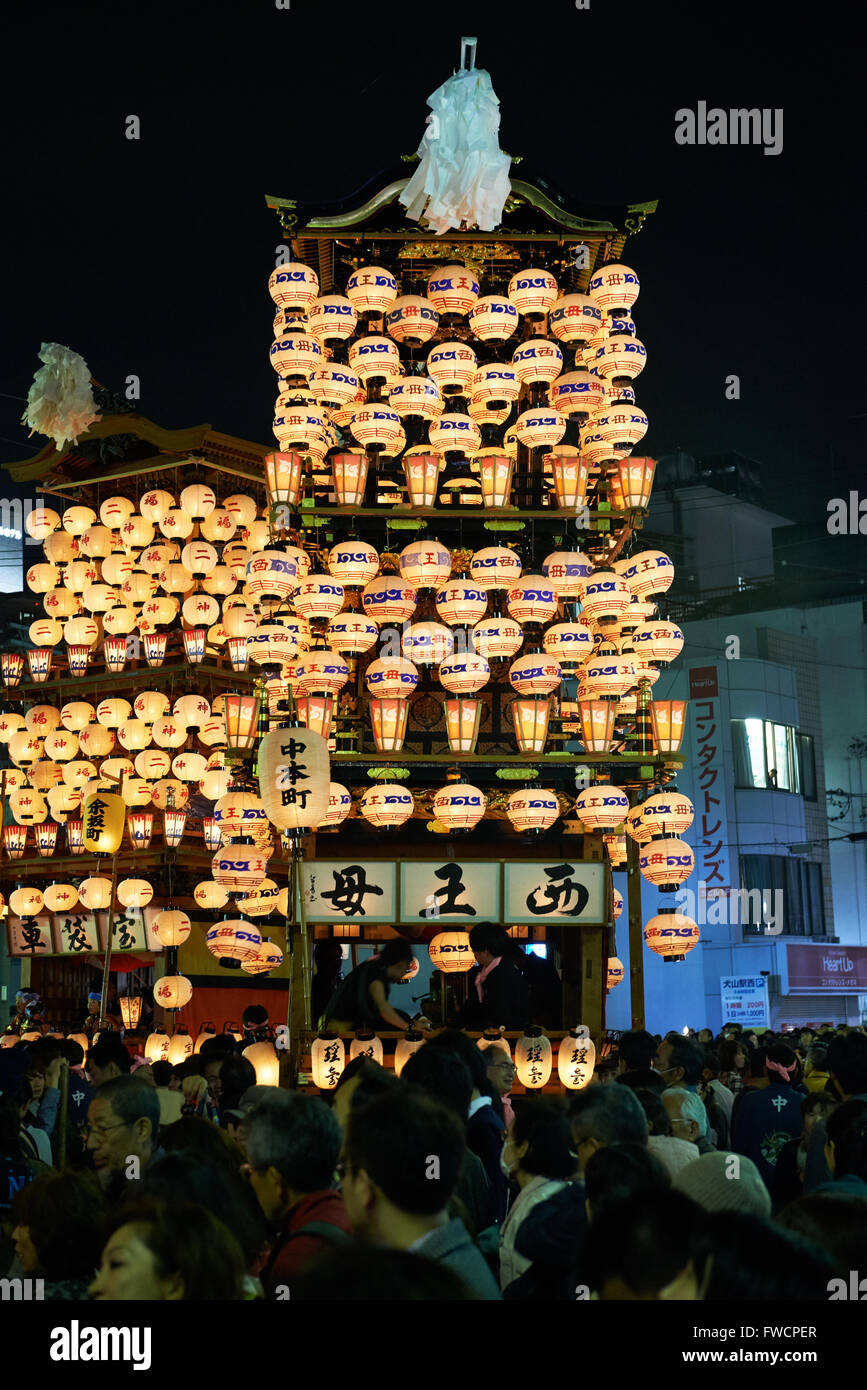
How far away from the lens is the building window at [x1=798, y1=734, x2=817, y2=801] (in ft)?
111

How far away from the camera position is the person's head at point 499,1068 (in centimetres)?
852

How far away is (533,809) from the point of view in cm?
1683

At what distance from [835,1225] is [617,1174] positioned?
3.09 feet

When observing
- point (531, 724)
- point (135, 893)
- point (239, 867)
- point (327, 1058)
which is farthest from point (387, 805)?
point (135, 893)

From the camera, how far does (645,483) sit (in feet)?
61.4

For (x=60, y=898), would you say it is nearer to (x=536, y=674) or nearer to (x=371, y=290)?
(x=371, y=290)

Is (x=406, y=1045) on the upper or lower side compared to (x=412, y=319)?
lower

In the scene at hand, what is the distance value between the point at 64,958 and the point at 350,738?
1756cm

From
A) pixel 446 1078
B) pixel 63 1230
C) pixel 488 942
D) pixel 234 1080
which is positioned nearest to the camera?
pixel 63 1230

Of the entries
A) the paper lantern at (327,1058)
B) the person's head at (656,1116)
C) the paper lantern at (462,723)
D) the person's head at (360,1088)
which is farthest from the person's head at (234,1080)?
the paper lantern at (462,723)

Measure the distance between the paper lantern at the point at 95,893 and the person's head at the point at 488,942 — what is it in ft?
47.9
